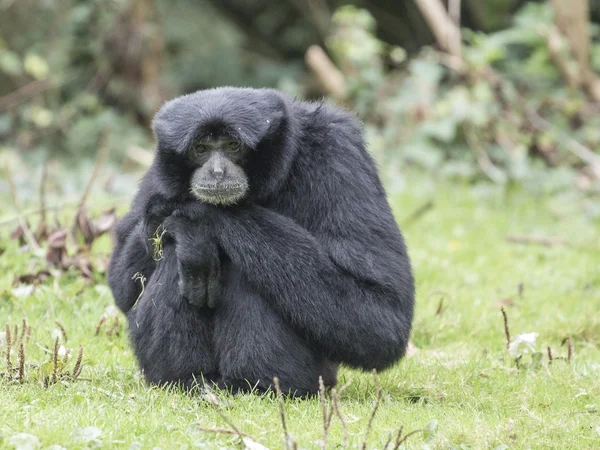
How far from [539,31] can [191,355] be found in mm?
9613

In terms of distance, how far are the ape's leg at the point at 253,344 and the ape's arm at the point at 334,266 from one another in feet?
0.28

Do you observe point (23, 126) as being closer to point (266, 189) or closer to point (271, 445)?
point (266, 189)

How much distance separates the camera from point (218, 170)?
5.27 m

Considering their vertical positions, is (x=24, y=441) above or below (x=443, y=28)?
below

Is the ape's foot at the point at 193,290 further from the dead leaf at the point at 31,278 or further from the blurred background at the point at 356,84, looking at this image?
the blurred background at the point at 356,84

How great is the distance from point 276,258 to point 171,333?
2.83ft

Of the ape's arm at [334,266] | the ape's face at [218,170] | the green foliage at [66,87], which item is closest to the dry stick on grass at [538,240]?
the ape's arm at [334,266]

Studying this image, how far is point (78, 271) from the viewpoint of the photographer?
7.98m

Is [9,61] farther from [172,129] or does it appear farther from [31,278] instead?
[172,129]

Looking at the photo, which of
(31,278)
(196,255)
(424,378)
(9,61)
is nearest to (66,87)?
(9,61)

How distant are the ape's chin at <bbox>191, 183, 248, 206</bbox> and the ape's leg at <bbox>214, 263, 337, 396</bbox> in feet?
1.34

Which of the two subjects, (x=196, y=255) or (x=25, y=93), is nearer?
(x=196, y=255)

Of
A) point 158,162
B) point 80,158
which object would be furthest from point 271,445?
point 80,158

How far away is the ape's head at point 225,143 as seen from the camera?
17.4ft
